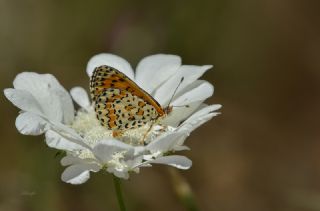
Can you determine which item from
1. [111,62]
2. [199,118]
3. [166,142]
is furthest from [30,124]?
[111,62]

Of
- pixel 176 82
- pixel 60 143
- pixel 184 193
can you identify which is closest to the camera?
pixel 60 143

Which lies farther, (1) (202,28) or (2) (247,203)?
(1) (202,28)

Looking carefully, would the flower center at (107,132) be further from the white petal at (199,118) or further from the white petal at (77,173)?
the white petal at (77,173)

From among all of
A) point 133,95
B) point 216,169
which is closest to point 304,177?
point 216,169

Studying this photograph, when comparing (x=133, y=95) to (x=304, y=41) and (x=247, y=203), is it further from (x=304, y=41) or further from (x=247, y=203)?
(x=304, y=41)

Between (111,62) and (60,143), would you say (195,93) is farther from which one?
(60,143)

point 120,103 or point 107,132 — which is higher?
point 120,103
